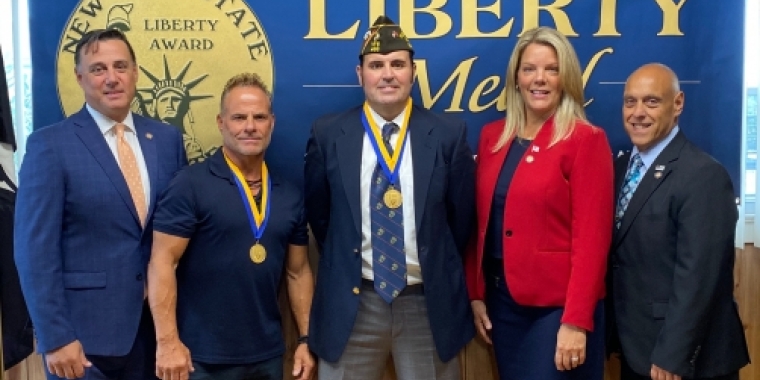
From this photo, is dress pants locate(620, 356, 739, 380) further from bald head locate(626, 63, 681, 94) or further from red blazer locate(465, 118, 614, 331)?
bald head locate(626, 63, 681, 94)

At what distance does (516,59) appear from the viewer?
2.30 meters

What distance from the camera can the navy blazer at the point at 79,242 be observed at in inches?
79.5

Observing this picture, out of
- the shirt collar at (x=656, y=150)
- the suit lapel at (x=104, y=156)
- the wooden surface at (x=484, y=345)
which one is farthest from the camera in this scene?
the wooden surface at (x=484, y=345)

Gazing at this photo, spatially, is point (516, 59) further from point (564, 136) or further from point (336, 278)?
point (336, 278)

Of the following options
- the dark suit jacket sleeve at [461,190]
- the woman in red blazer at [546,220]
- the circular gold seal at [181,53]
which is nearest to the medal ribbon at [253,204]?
the circular gold seal at [181,53]

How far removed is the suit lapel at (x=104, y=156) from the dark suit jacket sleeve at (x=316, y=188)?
56 centimetres

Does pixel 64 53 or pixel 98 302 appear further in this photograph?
pixel 64 53

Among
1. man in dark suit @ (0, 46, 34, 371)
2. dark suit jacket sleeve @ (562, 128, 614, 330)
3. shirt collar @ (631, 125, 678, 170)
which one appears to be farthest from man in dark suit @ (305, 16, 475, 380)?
man in dark suit @ (0, 46, 34, 371)

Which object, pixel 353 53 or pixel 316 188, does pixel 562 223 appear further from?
pixel 353 53

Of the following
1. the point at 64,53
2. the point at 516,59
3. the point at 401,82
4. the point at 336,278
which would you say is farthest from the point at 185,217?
the point at 516,59

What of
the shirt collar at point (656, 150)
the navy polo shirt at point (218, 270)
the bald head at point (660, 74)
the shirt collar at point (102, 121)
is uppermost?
the bald head at point (660, 74)

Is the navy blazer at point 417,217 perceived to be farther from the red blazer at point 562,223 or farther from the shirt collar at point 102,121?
the shirt collar at point 102,121

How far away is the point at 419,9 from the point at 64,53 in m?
1.38

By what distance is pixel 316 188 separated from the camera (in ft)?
7.56
